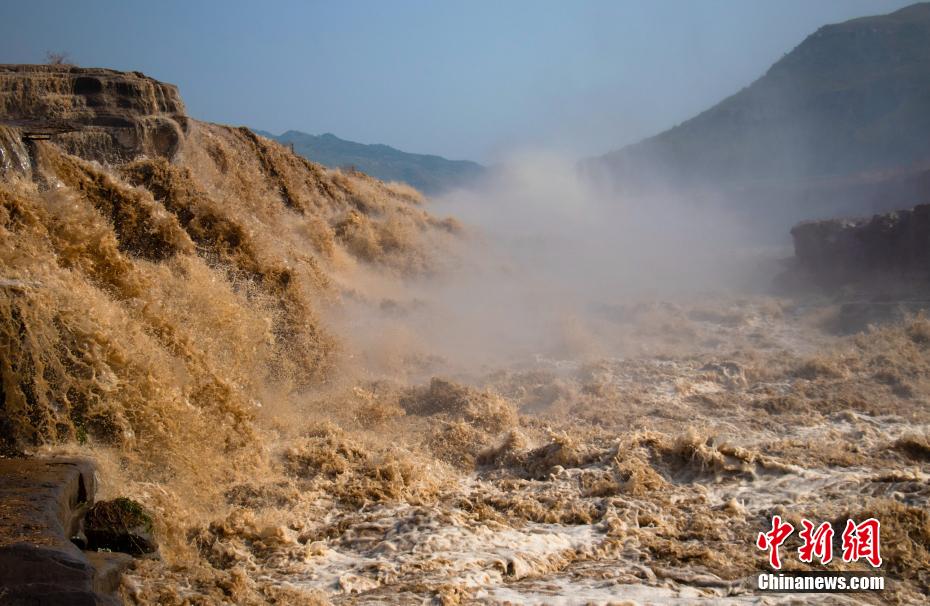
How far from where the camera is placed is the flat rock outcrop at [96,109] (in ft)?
29.3

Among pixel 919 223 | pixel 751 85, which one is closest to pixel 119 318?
pixel 919 223

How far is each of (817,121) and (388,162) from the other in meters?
28.4

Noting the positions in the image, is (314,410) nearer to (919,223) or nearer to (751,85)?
(919,223)

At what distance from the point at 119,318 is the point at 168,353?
506 millimetres

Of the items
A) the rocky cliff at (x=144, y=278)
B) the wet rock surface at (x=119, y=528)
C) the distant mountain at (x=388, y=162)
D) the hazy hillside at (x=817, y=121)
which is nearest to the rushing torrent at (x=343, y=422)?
the rocky cliff at (x=144, y=278)

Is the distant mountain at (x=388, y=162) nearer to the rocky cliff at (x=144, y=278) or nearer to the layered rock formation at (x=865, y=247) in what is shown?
the layered rock formation at (x=865, y=247)

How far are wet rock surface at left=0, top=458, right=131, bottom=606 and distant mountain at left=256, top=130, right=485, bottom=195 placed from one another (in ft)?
125

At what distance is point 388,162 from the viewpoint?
50094mm

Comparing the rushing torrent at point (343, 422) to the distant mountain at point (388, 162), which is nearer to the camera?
the rushing torrent at point (343, 422)

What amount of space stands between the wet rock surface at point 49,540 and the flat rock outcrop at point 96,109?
247 inches

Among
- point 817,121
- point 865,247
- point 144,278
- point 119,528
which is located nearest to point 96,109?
point 144,278

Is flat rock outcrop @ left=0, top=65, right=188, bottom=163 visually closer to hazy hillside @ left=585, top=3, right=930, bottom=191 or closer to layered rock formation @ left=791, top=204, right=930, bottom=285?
layered rock formation @ left=791, top=204, right=930, bottom=285

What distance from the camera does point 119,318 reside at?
16.9 ft

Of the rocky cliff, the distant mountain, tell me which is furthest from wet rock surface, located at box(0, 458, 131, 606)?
the distant mountain
